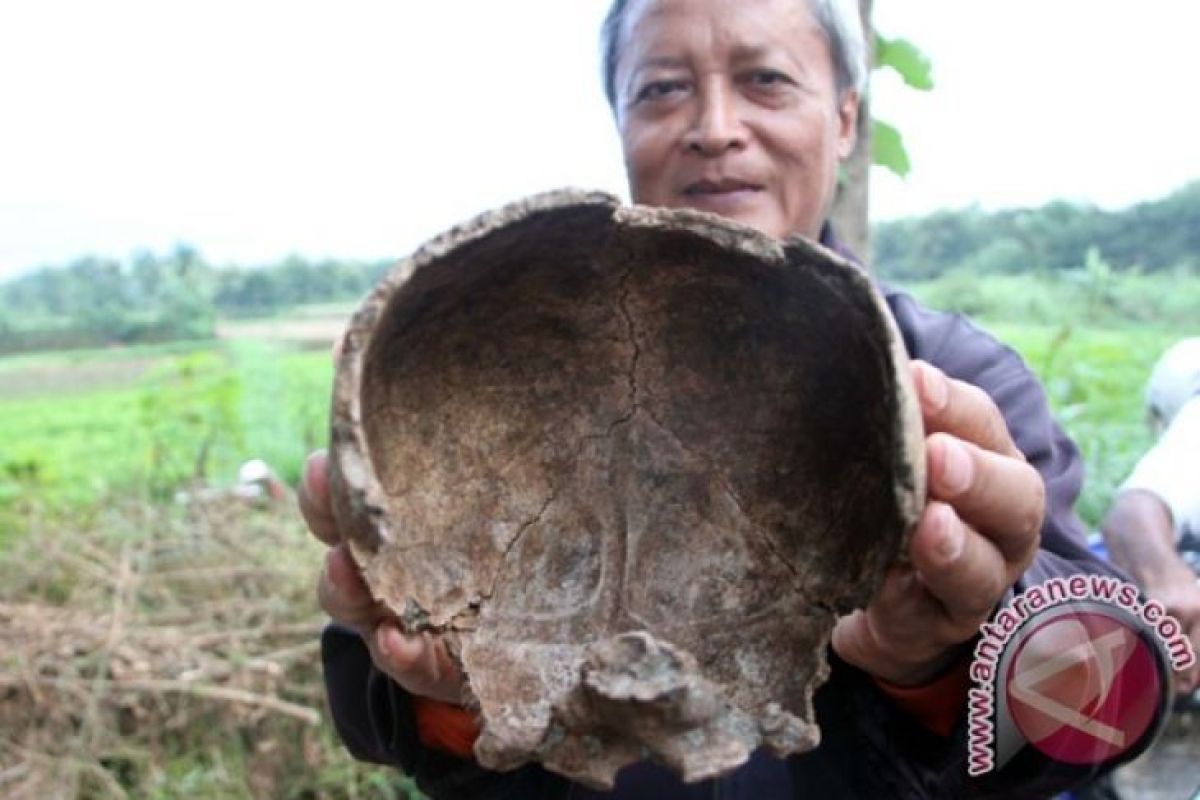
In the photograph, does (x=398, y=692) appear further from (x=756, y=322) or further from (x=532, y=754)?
(x=756, y=322)

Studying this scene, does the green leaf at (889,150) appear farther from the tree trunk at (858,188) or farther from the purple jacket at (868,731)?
the purple jacket at (868,731)

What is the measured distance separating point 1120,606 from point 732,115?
73 centimetres

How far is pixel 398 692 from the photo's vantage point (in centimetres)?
134

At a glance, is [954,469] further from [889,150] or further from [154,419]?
[154,419]

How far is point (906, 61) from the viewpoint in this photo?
2.21m

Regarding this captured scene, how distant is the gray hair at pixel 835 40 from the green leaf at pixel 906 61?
1.83 ft

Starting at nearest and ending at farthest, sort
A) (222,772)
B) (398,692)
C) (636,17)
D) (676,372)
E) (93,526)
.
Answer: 1. (676,372)
2. (398,692)
3. (636,17)
4. (222,772)
5. (93,526)

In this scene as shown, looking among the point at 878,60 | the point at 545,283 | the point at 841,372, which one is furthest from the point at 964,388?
the point at 878,60

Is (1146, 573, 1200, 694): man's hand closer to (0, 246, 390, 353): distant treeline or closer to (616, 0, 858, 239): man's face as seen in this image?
(616, 0, 858, 239): man's face

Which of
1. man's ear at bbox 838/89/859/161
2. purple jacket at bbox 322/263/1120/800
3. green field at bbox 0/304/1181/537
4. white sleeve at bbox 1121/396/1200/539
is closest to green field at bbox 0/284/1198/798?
green field at bbox 0/304/1181/537

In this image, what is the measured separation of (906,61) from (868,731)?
140 cm

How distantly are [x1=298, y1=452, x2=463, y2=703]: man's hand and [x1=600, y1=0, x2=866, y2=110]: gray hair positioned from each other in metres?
0.83

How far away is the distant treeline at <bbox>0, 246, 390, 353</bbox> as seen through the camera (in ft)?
17.0

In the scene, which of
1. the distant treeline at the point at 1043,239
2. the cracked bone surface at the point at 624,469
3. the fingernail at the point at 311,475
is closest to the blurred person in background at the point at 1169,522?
the cracked bone surface at the point at 624,469
